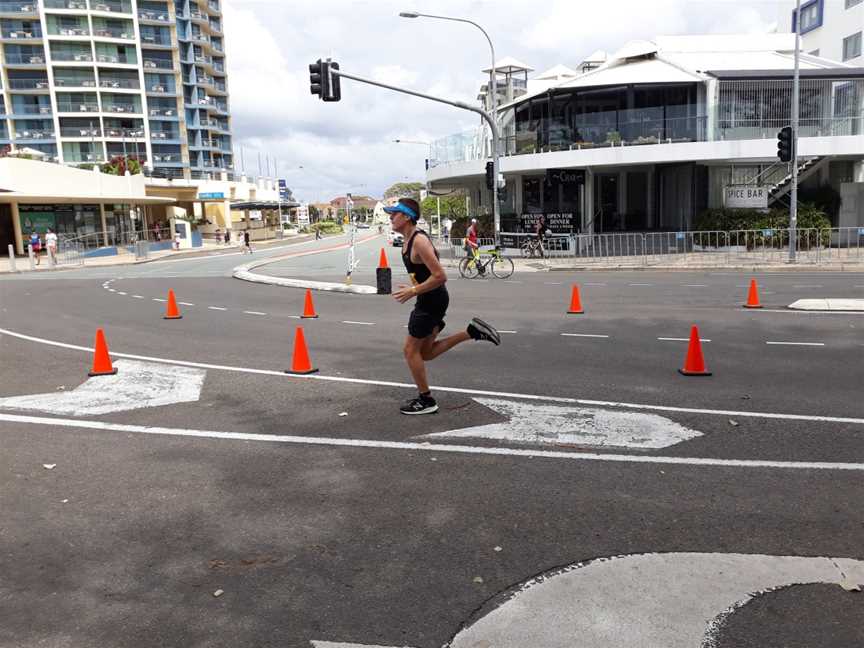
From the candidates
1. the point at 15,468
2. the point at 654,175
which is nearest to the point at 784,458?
the point at 15,468

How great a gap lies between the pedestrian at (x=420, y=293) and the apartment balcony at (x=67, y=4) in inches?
3459

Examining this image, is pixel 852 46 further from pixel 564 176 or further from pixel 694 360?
pixel 694 360

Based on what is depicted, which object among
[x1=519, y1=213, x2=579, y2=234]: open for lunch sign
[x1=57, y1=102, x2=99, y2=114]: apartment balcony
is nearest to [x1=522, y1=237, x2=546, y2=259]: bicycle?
[x1=519, y1=213, x2=579, y2=234]: open for lunch sign

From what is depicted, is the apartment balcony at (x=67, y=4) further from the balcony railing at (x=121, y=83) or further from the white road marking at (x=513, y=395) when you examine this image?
the white road marking at (x=513, y=395)

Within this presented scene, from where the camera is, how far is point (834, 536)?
4094 mm

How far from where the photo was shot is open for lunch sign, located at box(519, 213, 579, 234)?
31.8 metres

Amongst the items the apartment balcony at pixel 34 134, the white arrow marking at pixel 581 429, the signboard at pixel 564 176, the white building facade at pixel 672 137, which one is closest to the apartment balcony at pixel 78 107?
the apartment balcony at pixel 34 134

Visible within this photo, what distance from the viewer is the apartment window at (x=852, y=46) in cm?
4897

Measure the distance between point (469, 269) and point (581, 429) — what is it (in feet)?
59.9

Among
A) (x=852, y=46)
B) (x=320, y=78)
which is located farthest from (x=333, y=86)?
(x=852, y=46)

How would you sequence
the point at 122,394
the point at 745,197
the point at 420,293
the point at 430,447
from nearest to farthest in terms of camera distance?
the point at 430,447 → the point at 420,293 → the point at 122,394 → the point at 745,197

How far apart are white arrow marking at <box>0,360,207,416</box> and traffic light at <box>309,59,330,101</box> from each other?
600 inches

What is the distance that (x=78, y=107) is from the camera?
80.7 metres

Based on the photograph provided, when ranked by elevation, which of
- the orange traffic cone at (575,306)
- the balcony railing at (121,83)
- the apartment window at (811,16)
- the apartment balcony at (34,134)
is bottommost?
the orange traffic cone at (575,306)
